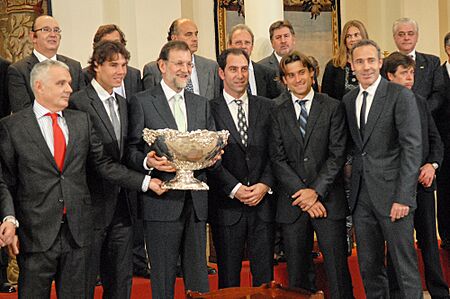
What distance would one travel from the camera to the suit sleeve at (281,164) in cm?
618

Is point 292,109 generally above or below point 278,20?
below

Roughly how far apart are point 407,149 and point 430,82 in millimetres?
1405

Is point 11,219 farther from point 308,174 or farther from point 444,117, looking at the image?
point 444,117

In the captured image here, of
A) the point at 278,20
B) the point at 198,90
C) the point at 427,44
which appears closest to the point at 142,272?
the point at 198,90

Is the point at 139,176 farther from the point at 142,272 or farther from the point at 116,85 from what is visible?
the point at 142,272

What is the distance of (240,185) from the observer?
6105 millimetres

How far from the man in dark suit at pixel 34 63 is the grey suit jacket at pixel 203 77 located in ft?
1.59

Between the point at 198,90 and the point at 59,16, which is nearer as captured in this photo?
the point at 198,90

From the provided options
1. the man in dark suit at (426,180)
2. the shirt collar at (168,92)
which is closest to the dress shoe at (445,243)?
the man in dark suit at (426,180)

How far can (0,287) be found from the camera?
20.9 feet

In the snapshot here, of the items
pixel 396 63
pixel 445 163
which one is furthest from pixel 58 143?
pixel 445 163

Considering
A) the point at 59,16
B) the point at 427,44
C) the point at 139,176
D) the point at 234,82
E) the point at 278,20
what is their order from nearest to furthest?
the point at 139,176
the point at 234,82
the point at 278,20
the point at 59,16
the point at 427,44

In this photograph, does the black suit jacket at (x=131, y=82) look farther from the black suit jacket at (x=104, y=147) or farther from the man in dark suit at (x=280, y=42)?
the man in dark suit at (x=280, y=42)

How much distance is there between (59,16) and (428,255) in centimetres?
426
